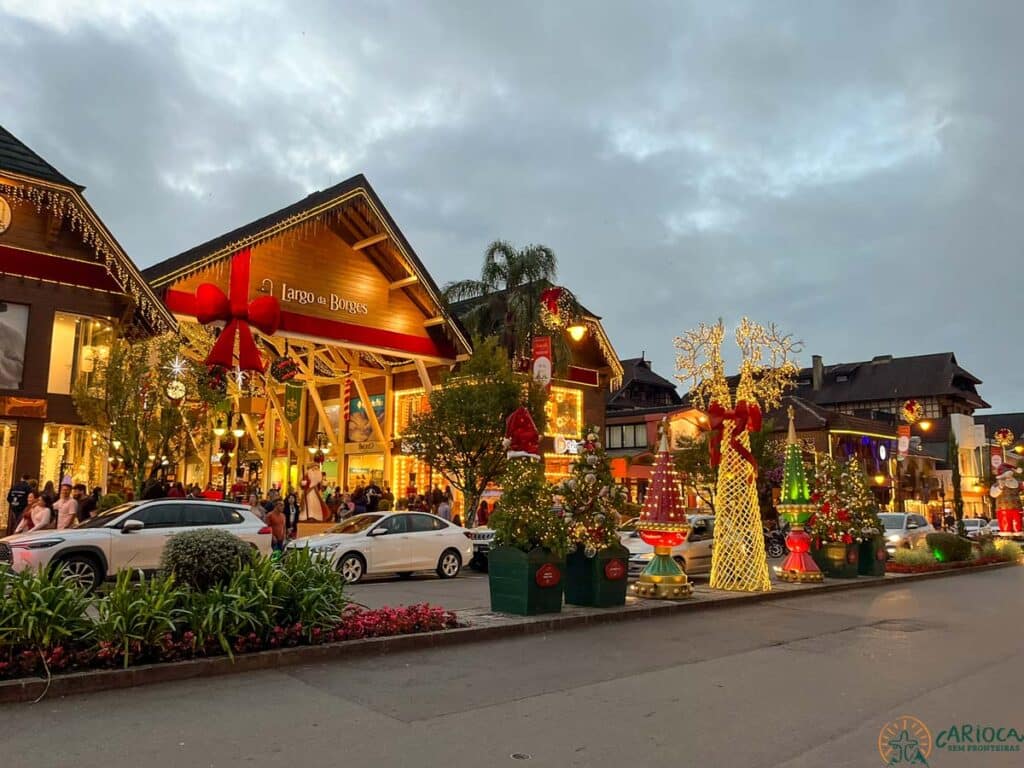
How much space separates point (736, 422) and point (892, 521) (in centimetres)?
1407

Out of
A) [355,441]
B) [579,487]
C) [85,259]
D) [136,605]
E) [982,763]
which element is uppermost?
[85,259]

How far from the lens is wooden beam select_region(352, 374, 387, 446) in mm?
33688

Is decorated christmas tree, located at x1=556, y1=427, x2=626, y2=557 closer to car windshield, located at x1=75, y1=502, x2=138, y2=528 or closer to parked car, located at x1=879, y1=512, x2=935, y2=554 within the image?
car windshield, located at x1=75, y1=502, x2=138, y2=528

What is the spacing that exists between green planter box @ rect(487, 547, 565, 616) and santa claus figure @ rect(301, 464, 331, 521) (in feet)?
58.6

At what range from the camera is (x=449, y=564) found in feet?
56.5

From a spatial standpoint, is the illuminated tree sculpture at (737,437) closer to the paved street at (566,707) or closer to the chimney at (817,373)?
the paved street at (566,707)

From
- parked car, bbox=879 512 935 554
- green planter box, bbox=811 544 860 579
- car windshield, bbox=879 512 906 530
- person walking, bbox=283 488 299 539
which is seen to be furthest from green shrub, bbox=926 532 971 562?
person walking, bbox=283 488 299 539

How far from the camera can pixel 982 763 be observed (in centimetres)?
532

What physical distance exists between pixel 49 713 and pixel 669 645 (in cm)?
638

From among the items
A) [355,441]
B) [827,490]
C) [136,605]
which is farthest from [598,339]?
[136,605]

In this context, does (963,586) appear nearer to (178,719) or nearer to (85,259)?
(178,719)

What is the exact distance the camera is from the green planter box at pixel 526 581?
10.9 metres

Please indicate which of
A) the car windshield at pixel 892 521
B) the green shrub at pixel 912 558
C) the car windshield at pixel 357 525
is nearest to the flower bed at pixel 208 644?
the car windshield at pixel 357 525

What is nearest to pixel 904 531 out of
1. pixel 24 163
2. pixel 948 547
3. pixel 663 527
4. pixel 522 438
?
pixel 948 547
